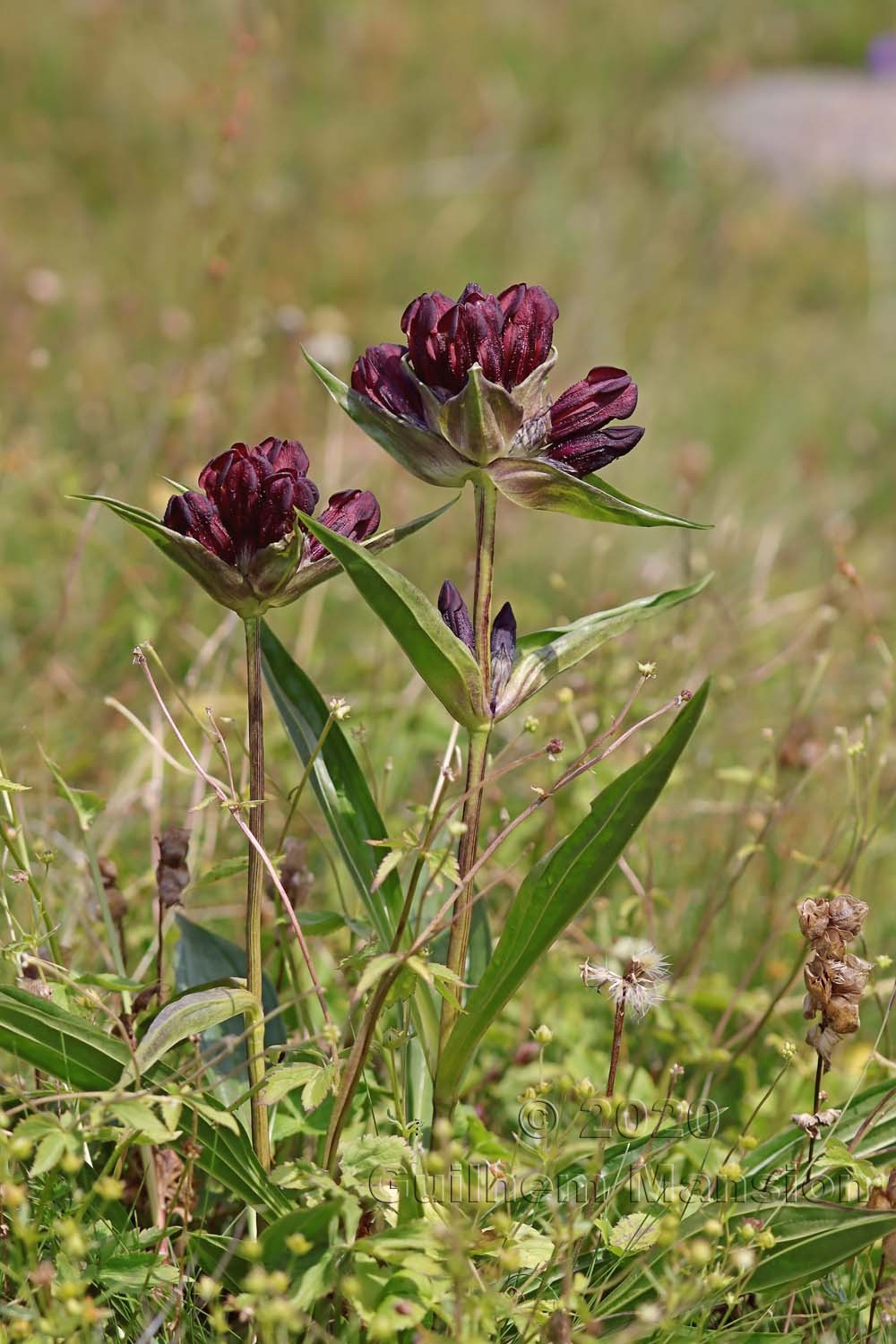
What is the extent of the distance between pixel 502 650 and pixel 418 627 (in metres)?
0.14

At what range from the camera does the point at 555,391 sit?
13.2 ft

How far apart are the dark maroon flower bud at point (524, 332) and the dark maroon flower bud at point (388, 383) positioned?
0.08m

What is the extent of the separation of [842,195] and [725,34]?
2896mm

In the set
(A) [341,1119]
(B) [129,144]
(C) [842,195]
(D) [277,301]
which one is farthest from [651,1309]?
(C) [842,195]

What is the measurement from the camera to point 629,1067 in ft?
5.24

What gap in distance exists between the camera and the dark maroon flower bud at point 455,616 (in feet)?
3.76

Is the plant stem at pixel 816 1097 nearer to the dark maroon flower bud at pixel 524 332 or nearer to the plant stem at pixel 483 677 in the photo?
the plant stem at pixel 483 677

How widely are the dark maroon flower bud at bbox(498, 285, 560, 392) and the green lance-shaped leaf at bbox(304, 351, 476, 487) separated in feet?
0.25

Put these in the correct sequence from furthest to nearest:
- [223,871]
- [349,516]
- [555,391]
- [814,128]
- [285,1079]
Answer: [814,128]
[555,391]
[223,871]
[349,516]
[285,1079]

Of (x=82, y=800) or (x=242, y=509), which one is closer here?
(x=242, y=509)

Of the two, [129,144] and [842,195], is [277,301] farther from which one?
[842,195]

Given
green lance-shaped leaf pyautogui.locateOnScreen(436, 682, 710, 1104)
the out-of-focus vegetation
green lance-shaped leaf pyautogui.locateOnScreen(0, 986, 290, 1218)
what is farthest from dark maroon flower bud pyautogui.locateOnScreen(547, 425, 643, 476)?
green lance-shaped leaf pyautogui.locateOnScreen(0, 986, 290, 1218)

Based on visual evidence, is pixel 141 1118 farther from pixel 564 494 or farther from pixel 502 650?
pixel 564 494

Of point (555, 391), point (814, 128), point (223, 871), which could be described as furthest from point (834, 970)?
point (814, 128)
